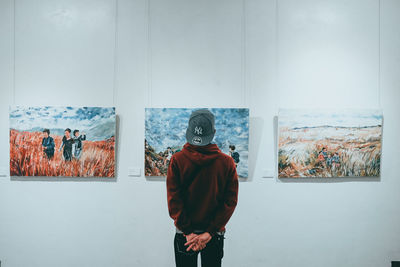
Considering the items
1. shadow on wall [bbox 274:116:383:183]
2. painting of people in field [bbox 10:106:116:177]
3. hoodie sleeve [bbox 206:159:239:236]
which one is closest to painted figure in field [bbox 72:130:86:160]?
painting of people in field [bbox 10:106:116:177]

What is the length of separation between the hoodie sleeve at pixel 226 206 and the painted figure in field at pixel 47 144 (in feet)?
6.41

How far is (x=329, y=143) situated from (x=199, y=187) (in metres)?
1.75

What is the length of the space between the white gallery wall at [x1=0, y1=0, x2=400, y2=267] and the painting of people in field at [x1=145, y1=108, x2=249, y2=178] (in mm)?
120

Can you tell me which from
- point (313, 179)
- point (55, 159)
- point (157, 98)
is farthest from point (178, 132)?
point (313, 179)

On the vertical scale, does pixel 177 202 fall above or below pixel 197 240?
above

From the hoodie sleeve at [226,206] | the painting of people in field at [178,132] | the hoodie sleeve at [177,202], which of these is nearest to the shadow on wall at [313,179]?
the painting of people in field at [178,132]

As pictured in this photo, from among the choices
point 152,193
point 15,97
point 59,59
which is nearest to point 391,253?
point 152,193

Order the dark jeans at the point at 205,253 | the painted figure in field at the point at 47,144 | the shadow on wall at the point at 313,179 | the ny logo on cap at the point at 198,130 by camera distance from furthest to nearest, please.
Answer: the shadow on wall at the point at 313,179, the painted figure in field at the point at 47,144, the dark jeans at the point at 205,253, the ny logo on cap at the point at 198,130

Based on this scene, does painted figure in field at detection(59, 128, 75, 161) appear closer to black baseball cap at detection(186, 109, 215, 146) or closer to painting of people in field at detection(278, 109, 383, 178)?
black baseball cap at detection(186, 109, 215, 146)

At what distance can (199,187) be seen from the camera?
5.92 ft

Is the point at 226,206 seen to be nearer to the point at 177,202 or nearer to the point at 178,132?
the point at 177,202

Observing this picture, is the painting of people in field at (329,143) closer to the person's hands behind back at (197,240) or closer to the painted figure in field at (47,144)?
the person's hands behind back at (197,240)

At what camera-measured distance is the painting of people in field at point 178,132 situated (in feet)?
8.95

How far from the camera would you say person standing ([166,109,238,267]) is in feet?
5.84
